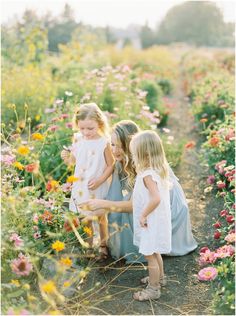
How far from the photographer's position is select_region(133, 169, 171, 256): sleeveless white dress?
316 centimetres

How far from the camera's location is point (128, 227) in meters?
3.55

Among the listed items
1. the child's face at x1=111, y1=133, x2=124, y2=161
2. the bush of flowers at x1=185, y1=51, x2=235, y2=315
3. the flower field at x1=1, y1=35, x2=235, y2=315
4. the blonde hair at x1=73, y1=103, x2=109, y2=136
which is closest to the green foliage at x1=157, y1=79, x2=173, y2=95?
Answer: the flower field at x1=1, y1=35, x2=235, y2=315

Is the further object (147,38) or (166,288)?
(147,38)

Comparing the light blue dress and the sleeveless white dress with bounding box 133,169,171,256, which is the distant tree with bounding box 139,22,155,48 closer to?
the light blue dress

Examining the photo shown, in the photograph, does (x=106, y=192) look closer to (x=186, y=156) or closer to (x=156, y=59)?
(x=186, y=156)

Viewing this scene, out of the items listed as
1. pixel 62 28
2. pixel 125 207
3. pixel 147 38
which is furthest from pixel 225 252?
pixel 147 38

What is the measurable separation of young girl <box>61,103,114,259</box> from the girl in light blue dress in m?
0.07

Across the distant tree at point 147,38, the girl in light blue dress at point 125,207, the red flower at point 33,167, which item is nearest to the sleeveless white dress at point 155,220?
the girl in light blue dress at point 125,207

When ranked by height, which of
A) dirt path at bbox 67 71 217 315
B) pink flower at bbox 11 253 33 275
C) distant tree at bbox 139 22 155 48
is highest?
distant tree at bbox 139 22 155 48

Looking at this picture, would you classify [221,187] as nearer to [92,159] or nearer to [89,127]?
[92,159]

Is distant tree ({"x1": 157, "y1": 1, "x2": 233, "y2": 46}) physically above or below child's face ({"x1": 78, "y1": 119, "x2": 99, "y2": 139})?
above

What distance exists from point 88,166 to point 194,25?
115 ft

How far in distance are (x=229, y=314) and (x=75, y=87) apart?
5.14 metres

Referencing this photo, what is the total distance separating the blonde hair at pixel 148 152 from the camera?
3127mm
